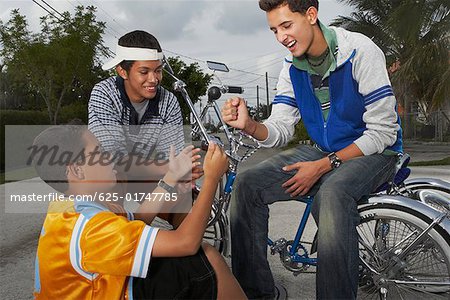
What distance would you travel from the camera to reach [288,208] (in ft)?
18.6

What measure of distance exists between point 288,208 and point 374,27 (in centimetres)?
1647

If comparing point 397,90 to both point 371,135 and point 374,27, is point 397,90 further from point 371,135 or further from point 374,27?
point 371,135

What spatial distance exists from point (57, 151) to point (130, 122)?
44.7 inches

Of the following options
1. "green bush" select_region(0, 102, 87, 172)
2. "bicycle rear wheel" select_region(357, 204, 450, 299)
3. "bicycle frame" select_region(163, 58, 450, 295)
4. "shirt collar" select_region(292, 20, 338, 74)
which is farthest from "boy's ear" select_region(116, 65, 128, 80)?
"green bush" select_region(0, 102, 87, 172)

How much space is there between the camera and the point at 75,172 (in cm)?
189

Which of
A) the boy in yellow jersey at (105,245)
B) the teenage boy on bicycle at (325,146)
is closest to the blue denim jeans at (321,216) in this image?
the teenage boy on bicycle at (325,146)

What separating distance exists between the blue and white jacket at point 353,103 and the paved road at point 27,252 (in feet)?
3.19

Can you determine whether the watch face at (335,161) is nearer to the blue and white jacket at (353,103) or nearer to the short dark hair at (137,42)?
the blue and white jacket at (353,103)

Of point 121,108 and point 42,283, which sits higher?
point 121,108

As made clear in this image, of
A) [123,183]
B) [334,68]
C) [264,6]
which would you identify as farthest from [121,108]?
[334,68]

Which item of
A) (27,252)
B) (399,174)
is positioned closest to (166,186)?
(399,174)

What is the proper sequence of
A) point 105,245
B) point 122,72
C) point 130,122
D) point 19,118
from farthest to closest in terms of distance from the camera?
point 19,118 < point 130,122 < point 122,72 < point 105,245

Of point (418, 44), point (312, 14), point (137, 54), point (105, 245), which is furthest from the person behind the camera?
point (418, 44)

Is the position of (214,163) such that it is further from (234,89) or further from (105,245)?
(234,89)
